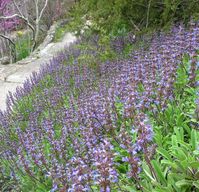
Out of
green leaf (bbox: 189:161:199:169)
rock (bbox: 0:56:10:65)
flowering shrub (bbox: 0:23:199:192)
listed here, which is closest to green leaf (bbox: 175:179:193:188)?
flowering shrub (bbox: 0:23:199:192)

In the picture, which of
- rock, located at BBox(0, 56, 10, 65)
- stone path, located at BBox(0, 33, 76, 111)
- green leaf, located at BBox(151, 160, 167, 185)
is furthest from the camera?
rock, located at BBox(0, 56, 10, 65)

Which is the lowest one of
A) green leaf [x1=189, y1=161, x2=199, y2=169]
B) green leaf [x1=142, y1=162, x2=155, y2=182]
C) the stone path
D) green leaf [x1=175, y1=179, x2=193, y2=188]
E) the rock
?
the rock

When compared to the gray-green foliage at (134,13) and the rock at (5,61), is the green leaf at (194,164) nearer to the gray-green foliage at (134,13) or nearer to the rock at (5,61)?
the gray-green foliage at (134,13)

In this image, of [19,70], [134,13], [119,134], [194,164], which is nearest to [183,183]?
[194,164]

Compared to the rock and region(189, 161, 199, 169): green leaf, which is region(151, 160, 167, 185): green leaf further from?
the rock

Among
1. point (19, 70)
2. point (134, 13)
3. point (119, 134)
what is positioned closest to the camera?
point (119, 134)

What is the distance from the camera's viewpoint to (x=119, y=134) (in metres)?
2.80

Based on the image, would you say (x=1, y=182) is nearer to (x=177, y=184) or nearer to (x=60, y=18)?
(x=177, y=184)

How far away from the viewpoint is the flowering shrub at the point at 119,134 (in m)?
2.59

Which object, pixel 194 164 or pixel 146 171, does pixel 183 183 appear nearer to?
pixel 194 164

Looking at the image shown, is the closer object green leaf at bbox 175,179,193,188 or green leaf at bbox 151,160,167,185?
green leaf at bbox 175,179,193,188

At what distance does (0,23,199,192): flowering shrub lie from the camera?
259cm

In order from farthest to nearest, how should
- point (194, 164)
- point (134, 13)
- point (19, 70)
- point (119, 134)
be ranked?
point (19, 70), point (134, 13), point (119, 134), point (194, 164)

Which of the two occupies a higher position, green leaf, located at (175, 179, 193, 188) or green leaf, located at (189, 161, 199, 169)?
green leaf, located at (189, 161, 199, 169)
